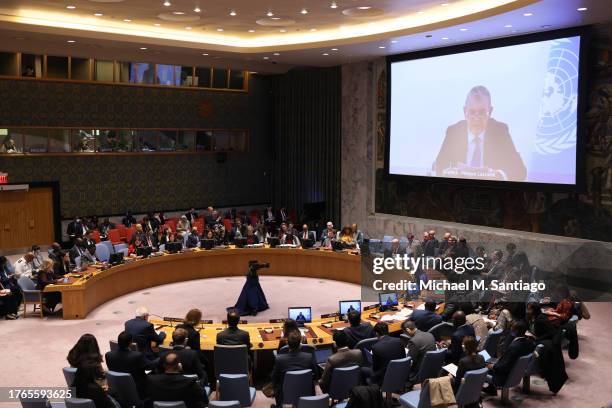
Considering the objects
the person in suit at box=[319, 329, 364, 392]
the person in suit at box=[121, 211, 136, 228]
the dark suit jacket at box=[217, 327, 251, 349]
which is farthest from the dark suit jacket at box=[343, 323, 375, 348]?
the person in suit at box=[121, 211, 136, 228]

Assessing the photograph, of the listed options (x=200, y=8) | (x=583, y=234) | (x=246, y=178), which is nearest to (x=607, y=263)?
(x=583, y=234)

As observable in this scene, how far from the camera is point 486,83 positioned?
14.4 m

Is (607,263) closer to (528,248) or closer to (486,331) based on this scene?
(528,248)

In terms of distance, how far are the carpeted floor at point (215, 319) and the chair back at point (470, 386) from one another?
1038 millimetres

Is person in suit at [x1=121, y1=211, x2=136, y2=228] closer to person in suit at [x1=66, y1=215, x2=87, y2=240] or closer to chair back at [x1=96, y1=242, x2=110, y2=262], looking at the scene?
person in suit at [x1=66, y1=215, x2=87, y2=240]

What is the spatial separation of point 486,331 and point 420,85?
9214mm

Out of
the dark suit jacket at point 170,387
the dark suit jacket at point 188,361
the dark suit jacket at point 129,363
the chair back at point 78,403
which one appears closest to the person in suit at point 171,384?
the dark suit jacket at point 170,387

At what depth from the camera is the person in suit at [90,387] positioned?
5.69 m

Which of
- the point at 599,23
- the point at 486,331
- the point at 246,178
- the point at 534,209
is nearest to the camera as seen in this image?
the point at 486,331

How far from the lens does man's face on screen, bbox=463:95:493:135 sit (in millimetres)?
14484

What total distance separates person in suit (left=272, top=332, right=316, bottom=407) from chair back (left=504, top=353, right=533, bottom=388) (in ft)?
7.82

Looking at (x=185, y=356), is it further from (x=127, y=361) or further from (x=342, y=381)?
(x=342, y=381)

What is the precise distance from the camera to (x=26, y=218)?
57.2ft

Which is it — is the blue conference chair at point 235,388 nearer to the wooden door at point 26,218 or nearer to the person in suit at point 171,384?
the person in suit at point 171,384
